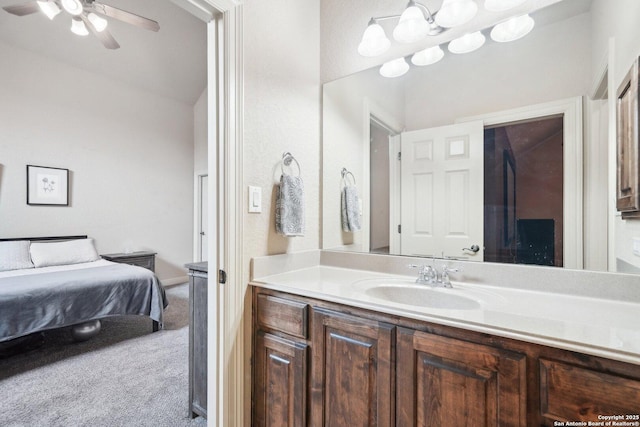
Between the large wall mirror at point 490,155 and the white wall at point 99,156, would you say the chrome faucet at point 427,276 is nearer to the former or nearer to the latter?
the large wall mirror at point 490,155

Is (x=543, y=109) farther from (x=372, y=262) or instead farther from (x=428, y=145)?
(x=372, y=262)

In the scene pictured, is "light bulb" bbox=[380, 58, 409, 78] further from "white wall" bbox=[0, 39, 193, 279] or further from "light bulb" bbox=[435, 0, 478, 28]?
"white wall" bbox=[0, 39, 193, 279]

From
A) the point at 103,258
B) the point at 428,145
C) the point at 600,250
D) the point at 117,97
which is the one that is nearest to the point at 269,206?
the point at 428,145

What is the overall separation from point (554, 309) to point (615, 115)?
73 cm

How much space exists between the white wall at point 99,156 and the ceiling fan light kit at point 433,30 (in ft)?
13.5

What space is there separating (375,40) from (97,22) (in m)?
2.52

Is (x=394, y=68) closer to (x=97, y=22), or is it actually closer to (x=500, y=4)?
(x=500, y=4)

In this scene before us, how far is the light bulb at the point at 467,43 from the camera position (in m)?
1.33

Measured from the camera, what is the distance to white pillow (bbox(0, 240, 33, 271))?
3059mm

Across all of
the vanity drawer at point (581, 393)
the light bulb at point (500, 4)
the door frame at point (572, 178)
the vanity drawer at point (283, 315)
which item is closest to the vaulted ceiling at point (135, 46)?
the light bulb at point (500, 4)

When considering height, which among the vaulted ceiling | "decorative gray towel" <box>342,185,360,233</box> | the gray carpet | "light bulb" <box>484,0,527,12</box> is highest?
the vaulted ceiling

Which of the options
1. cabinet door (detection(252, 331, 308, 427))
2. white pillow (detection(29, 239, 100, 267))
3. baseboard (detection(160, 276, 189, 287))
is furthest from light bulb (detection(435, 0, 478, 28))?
baseboard (detection(160, 276, 189, 287))

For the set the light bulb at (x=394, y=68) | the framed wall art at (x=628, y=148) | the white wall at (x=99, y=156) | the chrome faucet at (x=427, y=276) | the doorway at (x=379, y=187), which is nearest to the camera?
the framed wall art at (x=628, y=148)

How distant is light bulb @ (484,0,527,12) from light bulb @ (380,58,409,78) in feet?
1.34
